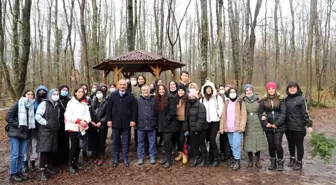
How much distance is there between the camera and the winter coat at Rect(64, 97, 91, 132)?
4.79m

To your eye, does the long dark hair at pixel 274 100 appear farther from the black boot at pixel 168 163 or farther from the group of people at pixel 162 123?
the black boot at pixel 168 163

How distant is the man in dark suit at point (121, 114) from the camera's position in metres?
5.25

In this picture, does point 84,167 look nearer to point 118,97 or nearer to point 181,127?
point 118,97

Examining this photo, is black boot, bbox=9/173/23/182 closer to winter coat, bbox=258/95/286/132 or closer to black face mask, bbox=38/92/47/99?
black face mask, bbox=38/92/47/99

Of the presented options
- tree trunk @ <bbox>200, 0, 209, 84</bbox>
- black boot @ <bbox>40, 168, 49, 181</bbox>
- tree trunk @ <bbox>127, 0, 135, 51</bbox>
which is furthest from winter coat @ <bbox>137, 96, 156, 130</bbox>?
tree trunk @ <bbox>127, 0, 135, 51</bbox>

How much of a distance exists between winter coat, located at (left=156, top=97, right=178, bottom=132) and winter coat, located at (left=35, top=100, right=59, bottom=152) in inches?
82.8

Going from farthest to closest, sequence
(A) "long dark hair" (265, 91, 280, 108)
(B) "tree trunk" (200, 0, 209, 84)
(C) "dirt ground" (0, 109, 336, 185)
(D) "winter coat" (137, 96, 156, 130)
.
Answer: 1. (B) "tree trunk" (200, 0, 209, 84)
2. (D) "winter coat" (137, 96, 156, 130)
3. (A) "long dark hair" (265, 91, 280, 108)
4. (C) "dirt ground" (0, 109, 336, 185)

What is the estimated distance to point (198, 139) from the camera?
5.18 meters

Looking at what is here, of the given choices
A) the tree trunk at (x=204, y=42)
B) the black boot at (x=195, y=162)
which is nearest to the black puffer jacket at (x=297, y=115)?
the black boot at (x=195, y=162)

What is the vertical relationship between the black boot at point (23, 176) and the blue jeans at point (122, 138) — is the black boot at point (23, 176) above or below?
below

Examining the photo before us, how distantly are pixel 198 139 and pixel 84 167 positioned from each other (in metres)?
2.54

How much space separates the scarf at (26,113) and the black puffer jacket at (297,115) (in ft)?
16.2

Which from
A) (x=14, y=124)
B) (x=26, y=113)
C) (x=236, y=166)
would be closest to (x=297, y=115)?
(x=236, y=166)

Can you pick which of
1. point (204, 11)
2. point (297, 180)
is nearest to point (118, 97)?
point (297, 180)
